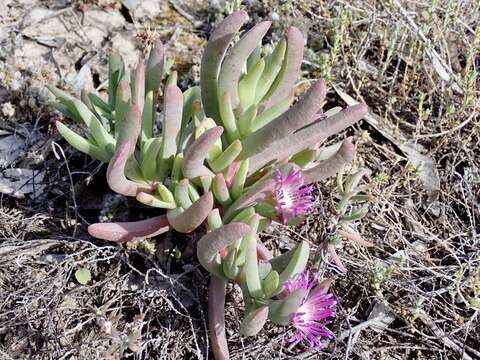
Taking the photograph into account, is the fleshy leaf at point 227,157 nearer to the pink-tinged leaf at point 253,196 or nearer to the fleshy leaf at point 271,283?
the pink-tinged leaf at point 253,196

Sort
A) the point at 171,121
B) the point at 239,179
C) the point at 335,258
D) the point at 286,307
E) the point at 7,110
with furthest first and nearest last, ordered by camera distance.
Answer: the point at 7,110, the point at 335,258, the point at 239,179, the point at 171,121, the point at 286,307

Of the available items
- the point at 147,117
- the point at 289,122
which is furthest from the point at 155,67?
the point at 289,122

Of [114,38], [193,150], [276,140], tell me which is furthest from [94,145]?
[114,38]

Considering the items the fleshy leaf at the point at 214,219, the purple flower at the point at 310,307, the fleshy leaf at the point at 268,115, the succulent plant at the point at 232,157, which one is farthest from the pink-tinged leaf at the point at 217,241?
the fleshy leaf at the point at 268,115

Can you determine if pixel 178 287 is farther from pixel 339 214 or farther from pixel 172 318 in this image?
pixel 339 214

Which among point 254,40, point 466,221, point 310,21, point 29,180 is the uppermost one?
point 254,40

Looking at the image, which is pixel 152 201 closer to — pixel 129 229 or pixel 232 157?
pixel 129 229
